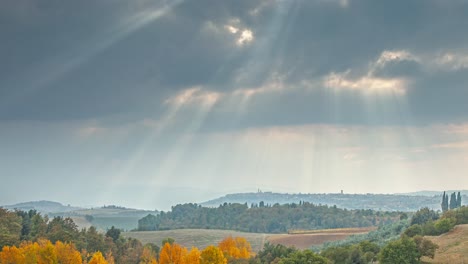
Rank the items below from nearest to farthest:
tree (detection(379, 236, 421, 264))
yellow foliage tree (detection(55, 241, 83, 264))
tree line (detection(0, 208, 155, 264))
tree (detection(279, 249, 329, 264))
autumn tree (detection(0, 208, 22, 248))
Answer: tree (detection(379, 236, 421, 264)) → tree (detection(279, 249, 329, 264)) → yellow foliage tree (detection(55, 241, 83, 264)) → tree line (detection(0, 208, 155, 264)) → autumn tree (detection(0, 208, 22, 248))

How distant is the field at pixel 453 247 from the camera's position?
9294 cm

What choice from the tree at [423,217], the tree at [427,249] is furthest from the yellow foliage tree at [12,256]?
the tree at [423,217]

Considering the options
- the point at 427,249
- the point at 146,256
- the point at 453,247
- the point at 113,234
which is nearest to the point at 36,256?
the point at 146,256

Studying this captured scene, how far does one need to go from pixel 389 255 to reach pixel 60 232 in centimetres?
10525

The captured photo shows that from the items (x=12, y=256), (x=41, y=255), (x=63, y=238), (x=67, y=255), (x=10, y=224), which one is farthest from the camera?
(x=10, y=224)

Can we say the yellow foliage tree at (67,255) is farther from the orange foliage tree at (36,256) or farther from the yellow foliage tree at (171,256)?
the yellow foliage tree at (171,256)

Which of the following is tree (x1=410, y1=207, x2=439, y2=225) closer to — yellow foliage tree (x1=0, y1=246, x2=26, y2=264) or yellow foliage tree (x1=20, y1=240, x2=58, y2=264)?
yellow foliage tree (x1=20, y1=240, x2=58, y2=264)

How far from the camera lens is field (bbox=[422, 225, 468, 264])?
92.9 metres

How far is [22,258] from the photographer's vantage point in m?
122

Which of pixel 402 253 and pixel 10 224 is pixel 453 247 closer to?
pixel 402 253

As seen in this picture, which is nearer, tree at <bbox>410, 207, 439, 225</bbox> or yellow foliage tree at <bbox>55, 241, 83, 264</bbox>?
yellow foliage tree at <bbox>55, 241, 83, 264</bbox>

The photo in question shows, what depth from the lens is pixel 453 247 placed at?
102 m

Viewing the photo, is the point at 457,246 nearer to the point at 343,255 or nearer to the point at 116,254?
the point at 343,255

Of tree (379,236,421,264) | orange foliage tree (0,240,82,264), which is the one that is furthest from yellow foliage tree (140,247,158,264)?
tree (379,236,421,264)
